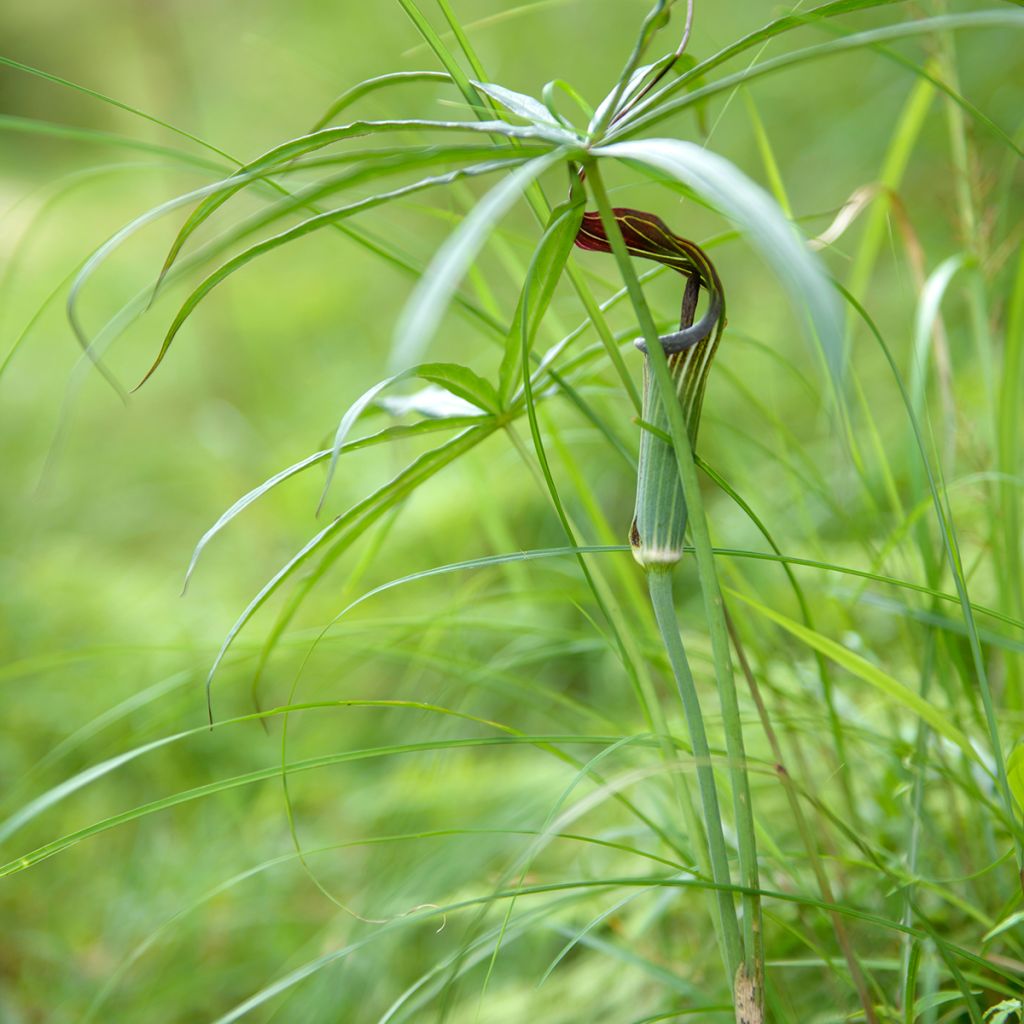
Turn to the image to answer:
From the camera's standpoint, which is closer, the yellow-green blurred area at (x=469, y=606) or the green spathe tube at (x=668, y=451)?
the green spathe tube at (x=668, y=451)

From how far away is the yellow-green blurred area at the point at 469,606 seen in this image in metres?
0.51

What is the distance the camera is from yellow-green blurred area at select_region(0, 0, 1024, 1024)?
51 centimetres

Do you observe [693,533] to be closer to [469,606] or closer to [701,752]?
[701,752]

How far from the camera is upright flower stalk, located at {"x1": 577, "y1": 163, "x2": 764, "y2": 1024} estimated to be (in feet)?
0.98

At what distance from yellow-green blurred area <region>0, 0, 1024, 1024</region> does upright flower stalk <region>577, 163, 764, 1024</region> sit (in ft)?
0.10

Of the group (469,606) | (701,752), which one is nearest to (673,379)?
(701,752)

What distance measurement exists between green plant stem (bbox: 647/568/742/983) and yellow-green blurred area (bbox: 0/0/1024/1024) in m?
0.02

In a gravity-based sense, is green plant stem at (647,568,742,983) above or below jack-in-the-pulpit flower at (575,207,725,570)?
below

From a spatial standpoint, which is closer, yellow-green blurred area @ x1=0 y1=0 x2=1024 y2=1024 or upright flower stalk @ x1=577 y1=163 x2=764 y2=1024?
upright flower stalk @ x1=577 y1=163 x2=764 y2=1024

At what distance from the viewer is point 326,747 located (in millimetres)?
1001

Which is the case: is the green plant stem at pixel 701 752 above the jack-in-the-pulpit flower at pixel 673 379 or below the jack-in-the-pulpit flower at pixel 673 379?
below

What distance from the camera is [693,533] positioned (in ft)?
0.98

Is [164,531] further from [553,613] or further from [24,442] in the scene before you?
[553,613]

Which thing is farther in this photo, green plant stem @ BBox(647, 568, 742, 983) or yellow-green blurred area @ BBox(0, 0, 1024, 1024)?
yellow-green blurred area @ BBox(0, 0, 1024, 1024)
